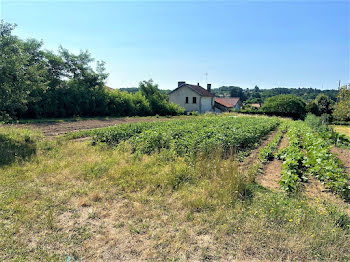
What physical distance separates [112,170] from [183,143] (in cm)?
291

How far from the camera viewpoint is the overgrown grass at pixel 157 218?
2898mm

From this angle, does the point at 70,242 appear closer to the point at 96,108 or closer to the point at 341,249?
the point at 341,249

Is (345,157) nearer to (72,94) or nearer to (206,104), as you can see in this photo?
(72,94)

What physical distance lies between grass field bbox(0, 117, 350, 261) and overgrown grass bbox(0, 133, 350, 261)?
0.01 meters

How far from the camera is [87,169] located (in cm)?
571

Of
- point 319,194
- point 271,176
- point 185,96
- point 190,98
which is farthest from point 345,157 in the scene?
point 185,96

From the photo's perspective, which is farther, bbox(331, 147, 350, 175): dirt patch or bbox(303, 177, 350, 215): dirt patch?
bbox(331, 147, 350, 175): dirt patch

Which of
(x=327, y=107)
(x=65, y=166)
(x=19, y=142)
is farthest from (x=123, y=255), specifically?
(x=327, y=107)

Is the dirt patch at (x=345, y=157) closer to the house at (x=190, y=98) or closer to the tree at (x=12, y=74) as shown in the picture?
the tree at (x=12, y=74)

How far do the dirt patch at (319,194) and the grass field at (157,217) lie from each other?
0.31 metres

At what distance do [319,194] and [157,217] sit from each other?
13.5ft

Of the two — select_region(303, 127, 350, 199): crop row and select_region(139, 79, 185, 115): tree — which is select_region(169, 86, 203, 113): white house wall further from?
select_region(303, 127, 350, 199): crop row

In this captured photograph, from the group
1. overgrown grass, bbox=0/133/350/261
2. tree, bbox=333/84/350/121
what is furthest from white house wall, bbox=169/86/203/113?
overgrown grass, bbox=0/133/350/261

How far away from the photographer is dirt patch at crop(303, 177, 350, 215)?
176 inches
